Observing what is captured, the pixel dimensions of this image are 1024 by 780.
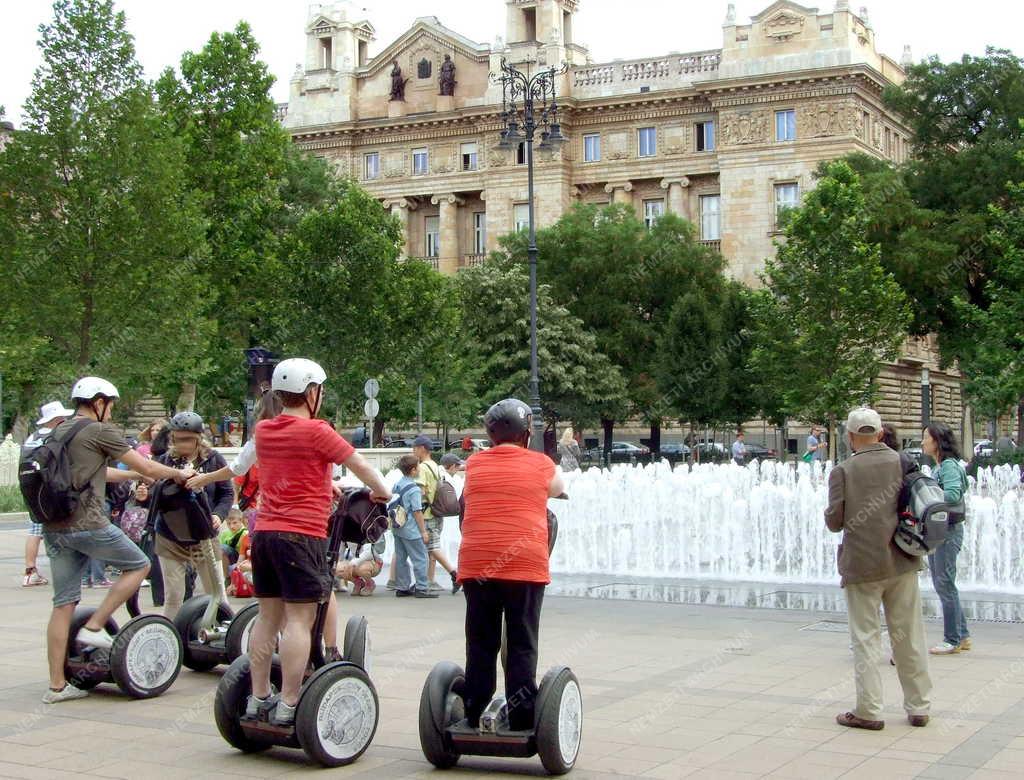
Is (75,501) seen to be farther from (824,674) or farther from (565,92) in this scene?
(565,92)

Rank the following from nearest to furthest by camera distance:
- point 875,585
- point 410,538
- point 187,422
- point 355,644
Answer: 1. point 355,644
2. point 875,585
3. point 187,422
4. point 410,538

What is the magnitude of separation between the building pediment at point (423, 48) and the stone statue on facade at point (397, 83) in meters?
0.28

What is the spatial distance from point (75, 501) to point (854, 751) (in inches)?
185

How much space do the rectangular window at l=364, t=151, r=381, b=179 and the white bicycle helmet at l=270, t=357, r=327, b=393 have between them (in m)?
69.0

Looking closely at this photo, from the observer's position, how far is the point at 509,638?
681 cm

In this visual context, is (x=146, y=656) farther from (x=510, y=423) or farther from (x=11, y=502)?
(x=11, y=502)

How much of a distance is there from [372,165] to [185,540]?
67.4 metres

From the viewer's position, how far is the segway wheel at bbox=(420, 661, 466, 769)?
6879 mm

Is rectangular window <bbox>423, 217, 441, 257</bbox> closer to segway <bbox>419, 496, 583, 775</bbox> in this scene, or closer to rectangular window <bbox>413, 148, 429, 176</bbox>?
rectangular window <bbox>413, 148, 429, 176</bbox>

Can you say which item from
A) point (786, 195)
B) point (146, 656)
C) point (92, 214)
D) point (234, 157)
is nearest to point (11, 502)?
point (92, 214)

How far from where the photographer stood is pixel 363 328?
42.0 metres

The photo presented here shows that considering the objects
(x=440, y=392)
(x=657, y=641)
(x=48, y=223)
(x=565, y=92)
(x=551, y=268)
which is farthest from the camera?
(x=565, y=92)

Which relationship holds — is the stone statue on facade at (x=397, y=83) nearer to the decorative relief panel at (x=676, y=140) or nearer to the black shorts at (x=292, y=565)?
the decorative relief panel at (x=676, y=140)

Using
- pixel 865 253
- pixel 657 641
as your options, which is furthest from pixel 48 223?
pixel 657 641
